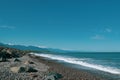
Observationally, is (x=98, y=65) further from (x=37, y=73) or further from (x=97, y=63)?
(x=37, y=73)

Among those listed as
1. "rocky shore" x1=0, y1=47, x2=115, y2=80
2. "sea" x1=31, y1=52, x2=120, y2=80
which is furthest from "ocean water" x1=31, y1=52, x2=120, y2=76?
"rocky shore" x1=0, y1=47, x2=115, y2=80

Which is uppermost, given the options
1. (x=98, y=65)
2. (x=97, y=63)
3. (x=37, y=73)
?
(x=97, y=63)

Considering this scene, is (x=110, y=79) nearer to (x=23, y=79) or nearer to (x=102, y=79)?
(x=102, y=79)

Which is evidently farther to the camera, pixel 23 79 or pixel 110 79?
pixel 110 79

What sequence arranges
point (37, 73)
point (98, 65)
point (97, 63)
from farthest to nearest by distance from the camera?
point (97, 63) < point (98, 65) < point (37, 73)

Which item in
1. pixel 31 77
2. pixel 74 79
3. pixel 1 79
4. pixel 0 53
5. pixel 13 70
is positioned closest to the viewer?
pixel 1 79

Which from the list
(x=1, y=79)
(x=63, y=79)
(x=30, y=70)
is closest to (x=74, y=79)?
(x=63, y=79)

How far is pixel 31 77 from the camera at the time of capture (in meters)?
21.7

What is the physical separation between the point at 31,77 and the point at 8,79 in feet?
7.88

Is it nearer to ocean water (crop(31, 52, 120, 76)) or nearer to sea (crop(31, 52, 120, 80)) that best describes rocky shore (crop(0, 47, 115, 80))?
sea (crop(31, 52, 120, 80))

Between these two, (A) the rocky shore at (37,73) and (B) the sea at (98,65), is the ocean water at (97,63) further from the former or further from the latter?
(A) the rocky shore at (37,73)

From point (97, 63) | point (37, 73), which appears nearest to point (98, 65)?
point (97, 63)

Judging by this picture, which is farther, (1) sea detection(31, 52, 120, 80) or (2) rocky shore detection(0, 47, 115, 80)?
(1) sea detection(31, 52, 120, 80)

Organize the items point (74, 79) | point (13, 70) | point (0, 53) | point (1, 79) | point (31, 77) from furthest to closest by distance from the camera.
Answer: point (0, 53), point (13, 70), point (74, 79), point (31, 77), point (1, 79)
